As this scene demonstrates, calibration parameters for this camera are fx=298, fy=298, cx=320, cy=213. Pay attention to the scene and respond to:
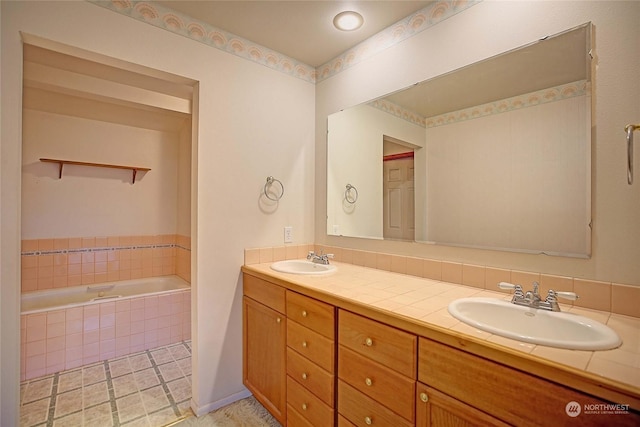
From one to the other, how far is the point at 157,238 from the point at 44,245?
1009mm

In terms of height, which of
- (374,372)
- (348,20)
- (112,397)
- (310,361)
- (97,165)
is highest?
(348,20)

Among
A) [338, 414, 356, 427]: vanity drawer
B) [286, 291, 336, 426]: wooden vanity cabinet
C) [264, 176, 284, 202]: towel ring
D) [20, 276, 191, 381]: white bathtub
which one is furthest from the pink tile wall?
[338, 414, 356, 427]: vanity drawer

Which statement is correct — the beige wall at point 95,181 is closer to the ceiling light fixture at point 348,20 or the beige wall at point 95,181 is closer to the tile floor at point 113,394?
the tile floor at point 113,394

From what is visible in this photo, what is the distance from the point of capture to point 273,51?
216 cm

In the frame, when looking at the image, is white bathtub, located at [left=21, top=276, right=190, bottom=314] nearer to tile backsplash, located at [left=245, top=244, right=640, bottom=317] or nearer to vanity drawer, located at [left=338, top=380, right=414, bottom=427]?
tile backsplash, located at [left=245, top=244, right=640, bottom=317]

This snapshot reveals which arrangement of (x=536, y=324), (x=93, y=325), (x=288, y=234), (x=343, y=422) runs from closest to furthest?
(x=536, y=324) → (x=343, y=422) → (x=288, y=234) → (x=93, y=325)

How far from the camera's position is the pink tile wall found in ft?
7.50

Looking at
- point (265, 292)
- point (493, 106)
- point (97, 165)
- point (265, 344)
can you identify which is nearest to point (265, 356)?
point (265, 344)

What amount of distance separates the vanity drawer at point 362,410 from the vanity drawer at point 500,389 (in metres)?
0.23

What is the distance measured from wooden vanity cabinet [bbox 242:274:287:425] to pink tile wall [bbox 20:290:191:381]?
129 centimetres

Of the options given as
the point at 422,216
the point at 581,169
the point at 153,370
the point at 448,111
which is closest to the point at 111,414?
the point at 153,370

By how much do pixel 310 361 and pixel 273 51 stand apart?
2.05 metres
